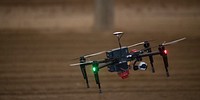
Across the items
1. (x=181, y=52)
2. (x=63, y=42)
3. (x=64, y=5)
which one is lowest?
(x=181, y=52)

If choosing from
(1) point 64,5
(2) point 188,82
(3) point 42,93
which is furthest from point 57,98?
(1) point 64,5

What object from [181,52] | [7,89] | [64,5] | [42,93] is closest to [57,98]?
[42,93]

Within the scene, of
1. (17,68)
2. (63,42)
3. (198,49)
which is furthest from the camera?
(63,42)

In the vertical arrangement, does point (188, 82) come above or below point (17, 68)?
below

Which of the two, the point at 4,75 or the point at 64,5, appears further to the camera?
the point at 64,5

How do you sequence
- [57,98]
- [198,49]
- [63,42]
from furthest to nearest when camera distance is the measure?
[63,42] < [198,49] < [57,98]

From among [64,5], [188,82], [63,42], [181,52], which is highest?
[64,5]

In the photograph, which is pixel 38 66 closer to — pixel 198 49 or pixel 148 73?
pixel 148 73

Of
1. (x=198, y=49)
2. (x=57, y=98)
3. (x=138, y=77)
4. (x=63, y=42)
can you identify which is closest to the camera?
(x=57, y=98)

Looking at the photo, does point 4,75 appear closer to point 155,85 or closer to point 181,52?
point 155,85
